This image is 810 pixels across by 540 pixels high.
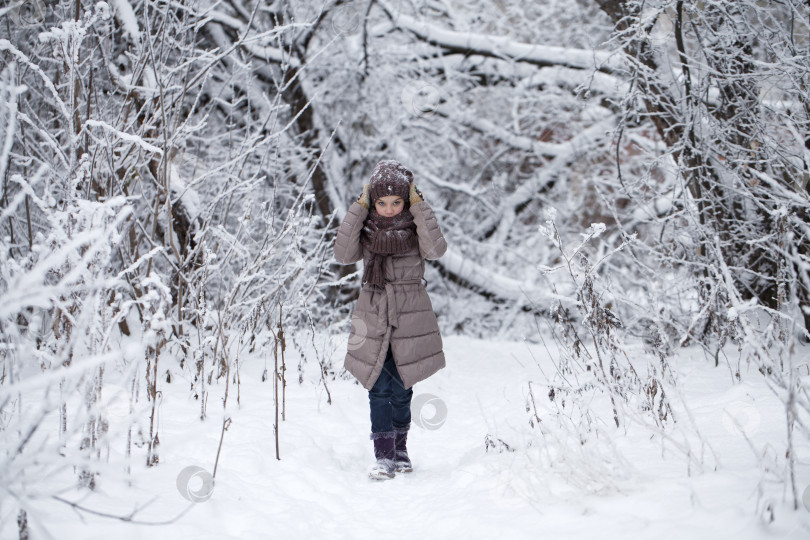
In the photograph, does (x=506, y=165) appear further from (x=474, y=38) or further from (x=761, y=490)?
(x=761, y=490)

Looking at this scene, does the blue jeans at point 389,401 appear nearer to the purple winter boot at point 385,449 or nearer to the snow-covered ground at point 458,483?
the purple winter boot at point 385,449

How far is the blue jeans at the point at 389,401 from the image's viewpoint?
2.72 m

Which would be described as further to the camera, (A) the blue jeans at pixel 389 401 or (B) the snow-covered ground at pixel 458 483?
(A) the blue jeans at pixel 389 401

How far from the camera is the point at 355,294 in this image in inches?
295

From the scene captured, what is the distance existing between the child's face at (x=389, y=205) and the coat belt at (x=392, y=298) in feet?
1.05

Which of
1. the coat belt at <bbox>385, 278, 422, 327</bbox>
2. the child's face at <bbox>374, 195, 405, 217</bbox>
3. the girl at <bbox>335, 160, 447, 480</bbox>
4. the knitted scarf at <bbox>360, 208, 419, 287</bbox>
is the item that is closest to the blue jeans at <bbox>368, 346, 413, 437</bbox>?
the girl at <bbox>335, 160, 447, 480</bbox>

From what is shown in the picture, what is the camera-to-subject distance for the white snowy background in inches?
65.9

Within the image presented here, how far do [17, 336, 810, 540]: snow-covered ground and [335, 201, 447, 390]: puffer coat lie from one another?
1.49 feet

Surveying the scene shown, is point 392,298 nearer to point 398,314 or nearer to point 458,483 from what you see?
point 398,314

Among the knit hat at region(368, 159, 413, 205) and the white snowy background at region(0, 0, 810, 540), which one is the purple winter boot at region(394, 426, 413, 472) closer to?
the white snowy background at region(0, 0, 810, 540)

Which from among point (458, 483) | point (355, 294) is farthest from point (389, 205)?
point (355, 294)

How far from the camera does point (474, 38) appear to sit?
751 centimetres

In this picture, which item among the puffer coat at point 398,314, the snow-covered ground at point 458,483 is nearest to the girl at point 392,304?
the puffer coat at point 398,314

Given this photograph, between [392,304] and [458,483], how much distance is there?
0.83 metres
